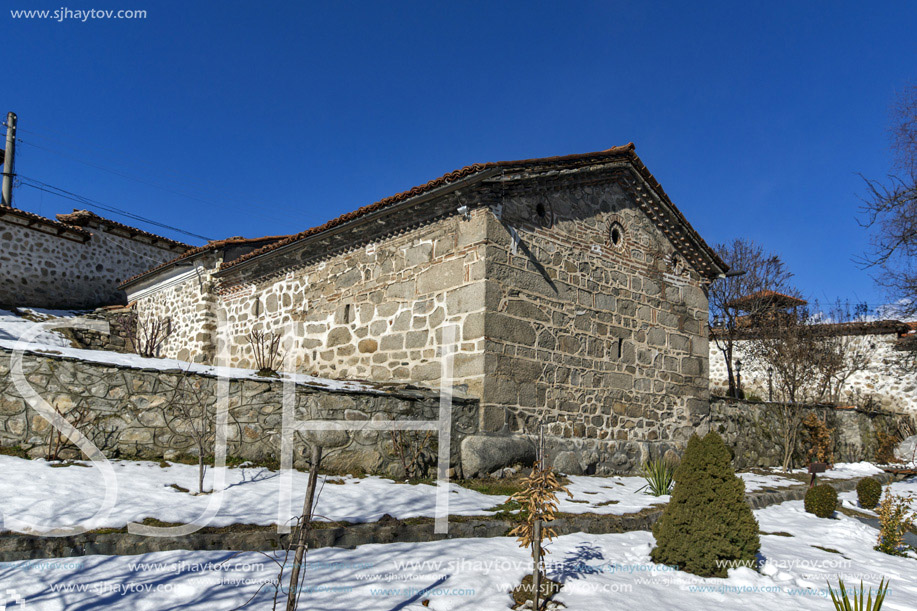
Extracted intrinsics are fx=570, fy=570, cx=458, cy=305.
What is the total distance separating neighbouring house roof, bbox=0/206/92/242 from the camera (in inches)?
603

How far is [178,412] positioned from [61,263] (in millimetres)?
13254

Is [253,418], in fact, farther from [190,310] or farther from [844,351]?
[844,351]

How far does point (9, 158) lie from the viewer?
69.6 ft

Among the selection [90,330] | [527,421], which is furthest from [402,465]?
[90,330]

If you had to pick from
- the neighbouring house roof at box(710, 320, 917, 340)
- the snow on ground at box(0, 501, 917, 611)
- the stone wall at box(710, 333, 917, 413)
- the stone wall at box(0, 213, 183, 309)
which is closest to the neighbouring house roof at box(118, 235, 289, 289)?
the stone wall at box(0, 213, 183, 309)

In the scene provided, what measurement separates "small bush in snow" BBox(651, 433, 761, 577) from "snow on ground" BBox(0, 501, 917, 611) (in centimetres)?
12

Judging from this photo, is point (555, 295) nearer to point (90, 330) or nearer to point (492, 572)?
point (492, 572)

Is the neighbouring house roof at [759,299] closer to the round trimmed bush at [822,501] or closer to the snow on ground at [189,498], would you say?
the round trimmed bush at [822,501]

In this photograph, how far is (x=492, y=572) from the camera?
425 centimetres

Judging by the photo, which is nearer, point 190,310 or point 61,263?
point 190,310

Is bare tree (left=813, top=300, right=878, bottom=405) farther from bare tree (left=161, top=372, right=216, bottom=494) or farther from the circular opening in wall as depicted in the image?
bare tree (left=161, top=372, right=216, bottom=494)

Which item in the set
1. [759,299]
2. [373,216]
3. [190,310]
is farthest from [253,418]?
[759,299]

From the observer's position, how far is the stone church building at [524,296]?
27.1 ft

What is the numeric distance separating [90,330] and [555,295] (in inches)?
439
